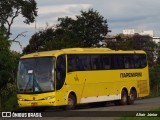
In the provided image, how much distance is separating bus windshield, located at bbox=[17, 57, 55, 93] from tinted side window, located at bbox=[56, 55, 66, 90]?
32cm

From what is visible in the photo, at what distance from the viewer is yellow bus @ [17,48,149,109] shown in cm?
2539

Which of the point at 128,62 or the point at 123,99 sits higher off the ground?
the point at 128,62

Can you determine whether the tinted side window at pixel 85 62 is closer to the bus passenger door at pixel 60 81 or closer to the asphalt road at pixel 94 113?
the bus passenger door at pixel 60 81

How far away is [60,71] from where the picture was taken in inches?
1016

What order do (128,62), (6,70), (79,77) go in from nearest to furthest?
(79,77) → (6,70) → (128,62)

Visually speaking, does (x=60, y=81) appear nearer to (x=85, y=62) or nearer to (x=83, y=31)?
(x=85, y=62)

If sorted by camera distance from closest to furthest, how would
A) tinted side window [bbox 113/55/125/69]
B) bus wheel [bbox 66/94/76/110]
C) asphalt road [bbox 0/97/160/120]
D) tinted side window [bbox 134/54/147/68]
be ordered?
asphalt road [bbox 0/97/160/120]
bus wheel [bbox 66/94/76/110]
tinted side window [bbox 113/55/125/69]
tinted side window [bbox 134/54/147/68]

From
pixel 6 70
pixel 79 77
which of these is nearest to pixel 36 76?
pixel 79 77

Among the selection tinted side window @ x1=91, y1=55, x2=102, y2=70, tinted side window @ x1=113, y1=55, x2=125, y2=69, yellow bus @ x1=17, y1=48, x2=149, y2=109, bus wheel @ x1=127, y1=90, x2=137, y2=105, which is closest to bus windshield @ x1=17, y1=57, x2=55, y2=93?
yellow bus @ x1=17, y1=48, x2=149, y2=109

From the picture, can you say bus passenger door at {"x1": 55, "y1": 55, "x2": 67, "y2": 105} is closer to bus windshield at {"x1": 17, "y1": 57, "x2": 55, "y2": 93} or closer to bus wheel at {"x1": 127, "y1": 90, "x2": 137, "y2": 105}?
bus windshield at {"x1": 17, "y1": 57, "x2": 55, "y2": 93}

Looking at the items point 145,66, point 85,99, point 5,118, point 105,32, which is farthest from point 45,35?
point 5,118

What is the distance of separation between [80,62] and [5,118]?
285 inches

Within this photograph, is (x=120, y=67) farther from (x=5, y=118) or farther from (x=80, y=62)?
(x=5, y=118)

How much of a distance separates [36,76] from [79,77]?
284cm
